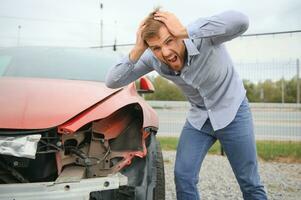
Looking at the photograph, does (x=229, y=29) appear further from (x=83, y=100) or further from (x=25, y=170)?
(x=25, y=170)

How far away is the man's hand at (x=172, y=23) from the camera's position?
210 centimetres

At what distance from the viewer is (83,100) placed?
7.54 feet

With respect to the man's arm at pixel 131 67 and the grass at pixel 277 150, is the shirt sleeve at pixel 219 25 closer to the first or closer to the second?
the man's arm at pixel 131 67

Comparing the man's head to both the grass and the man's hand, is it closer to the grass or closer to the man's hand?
the man's hand

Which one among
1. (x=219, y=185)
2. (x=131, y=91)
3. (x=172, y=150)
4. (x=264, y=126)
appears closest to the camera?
(x=131, y=91)

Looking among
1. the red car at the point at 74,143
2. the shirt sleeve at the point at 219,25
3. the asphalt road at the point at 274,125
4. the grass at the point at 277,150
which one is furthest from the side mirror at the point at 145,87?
the asphalt road at the point at 274,125

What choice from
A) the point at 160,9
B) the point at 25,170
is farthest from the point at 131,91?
the point at 25,170

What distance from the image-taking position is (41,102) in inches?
87.4

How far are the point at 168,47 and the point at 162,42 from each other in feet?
0.15

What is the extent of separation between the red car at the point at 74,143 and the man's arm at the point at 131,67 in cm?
11

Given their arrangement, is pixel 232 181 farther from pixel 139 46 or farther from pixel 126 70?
pixel 139 46

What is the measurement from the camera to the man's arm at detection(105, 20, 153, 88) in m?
2.31

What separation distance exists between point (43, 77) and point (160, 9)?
131 centimetres

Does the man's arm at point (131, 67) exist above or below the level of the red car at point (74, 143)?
above
